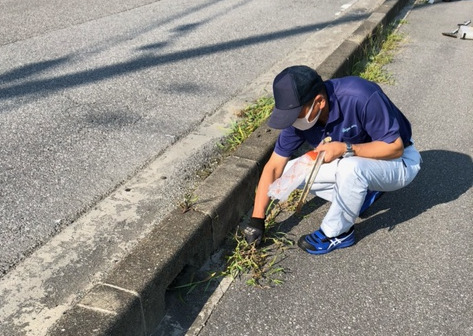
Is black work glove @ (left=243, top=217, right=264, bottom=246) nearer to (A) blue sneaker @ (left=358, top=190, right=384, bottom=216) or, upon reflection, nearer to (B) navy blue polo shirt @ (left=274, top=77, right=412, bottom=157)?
(B) navy blue polo shirt @ (left=274, top=77, right=412, bottom=157)

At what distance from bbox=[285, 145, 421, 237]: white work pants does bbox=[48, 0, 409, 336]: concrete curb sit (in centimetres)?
46

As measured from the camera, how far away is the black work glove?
2828mm

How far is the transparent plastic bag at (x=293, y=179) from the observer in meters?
2.79

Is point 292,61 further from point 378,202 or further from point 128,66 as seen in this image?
point 378,202

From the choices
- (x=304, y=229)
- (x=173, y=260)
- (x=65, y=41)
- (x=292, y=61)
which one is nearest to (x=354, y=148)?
(x=304, y=229)

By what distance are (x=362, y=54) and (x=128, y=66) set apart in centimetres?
245

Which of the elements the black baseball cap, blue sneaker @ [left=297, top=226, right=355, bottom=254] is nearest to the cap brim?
the black baseball cap

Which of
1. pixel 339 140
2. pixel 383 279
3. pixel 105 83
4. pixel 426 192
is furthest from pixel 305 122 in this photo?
pixel 105 83

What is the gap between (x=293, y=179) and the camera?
9.30 ft

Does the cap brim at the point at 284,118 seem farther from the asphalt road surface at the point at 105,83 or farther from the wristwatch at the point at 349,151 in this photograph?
the asphalt road surface at the point at 105,83

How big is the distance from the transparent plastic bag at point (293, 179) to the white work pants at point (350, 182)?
4.3 inches

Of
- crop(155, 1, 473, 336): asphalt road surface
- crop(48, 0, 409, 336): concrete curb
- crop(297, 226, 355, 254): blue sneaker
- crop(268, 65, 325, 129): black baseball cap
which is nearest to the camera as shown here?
crop(48, 0, 409, 336): concrete curb

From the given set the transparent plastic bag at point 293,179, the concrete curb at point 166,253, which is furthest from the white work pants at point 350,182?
the concrete curb at point 166,253

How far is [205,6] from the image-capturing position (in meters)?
7.91
